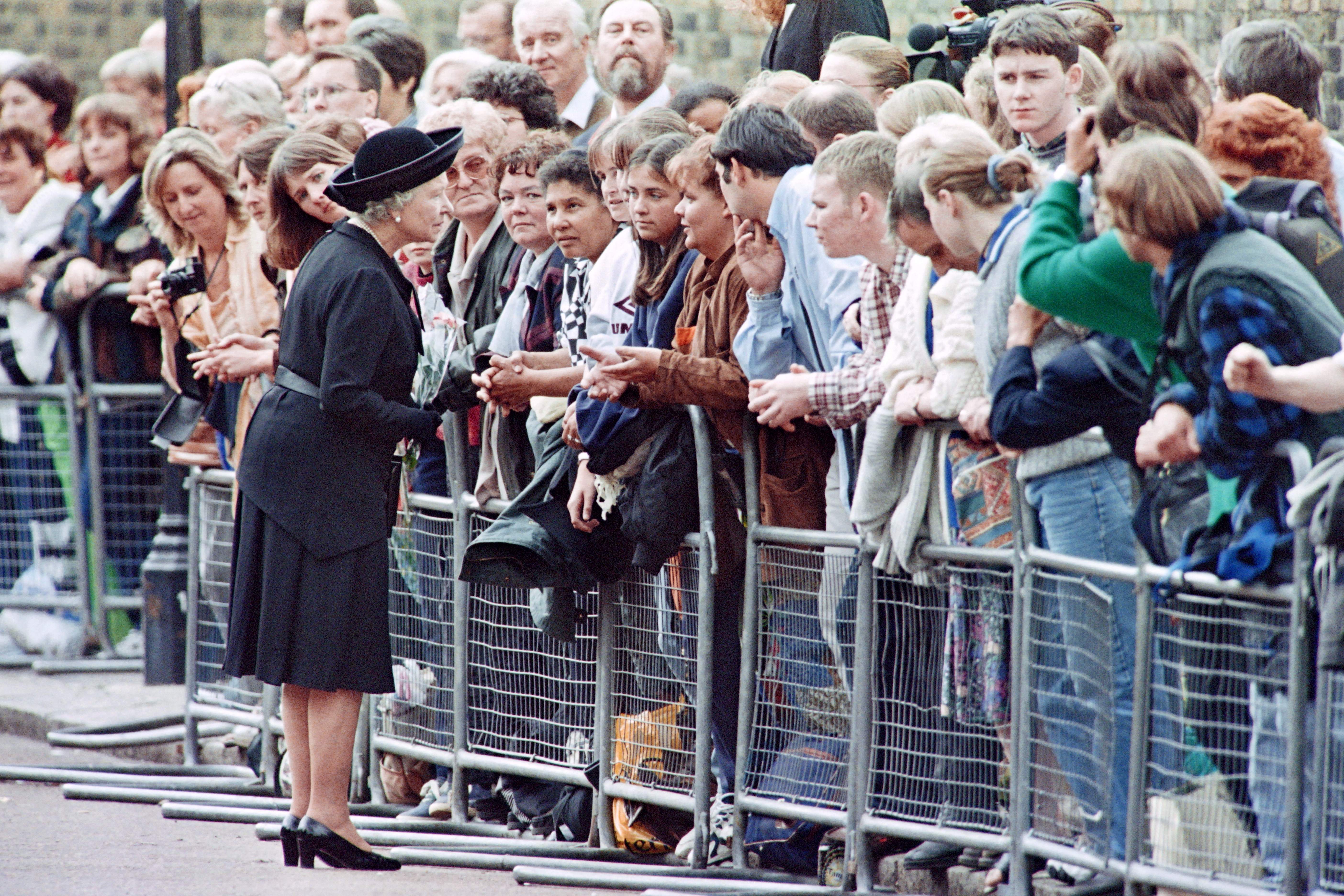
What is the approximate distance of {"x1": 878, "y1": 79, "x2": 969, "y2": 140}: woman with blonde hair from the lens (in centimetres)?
619

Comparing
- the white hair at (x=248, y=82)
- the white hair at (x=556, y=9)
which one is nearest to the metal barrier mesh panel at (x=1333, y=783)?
the white hair at (x=556, y=9)

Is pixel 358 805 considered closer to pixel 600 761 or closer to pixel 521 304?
pixel 600 761

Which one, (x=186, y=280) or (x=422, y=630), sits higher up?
(x=186, y=280)

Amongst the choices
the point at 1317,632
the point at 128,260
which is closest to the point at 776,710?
the point at 1317,632

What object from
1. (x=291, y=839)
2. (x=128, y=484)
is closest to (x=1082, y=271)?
(x=291, y=839)

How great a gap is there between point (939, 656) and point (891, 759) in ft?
1.21

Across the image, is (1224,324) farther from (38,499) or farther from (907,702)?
(38,499)

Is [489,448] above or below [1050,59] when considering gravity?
below

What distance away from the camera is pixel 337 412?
6.17 meters

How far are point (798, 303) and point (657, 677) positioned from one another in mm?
1340

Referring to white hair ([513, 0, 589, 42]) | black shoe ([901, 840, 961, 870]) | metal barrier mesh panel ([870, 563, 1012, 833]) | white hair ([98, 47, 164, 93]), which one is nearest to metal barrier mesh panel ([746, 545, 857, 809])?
metal barrier mesh panel ([870, 563, 1012, 833])

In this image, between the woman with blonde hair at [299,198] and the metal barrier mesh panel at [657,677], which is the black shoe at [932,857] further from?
the woman with blonde hair at [299,198]

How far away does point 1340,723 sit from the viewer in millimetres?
4414

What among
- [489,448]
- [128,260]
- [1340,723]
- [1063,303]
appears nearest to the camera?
[1340,723]
